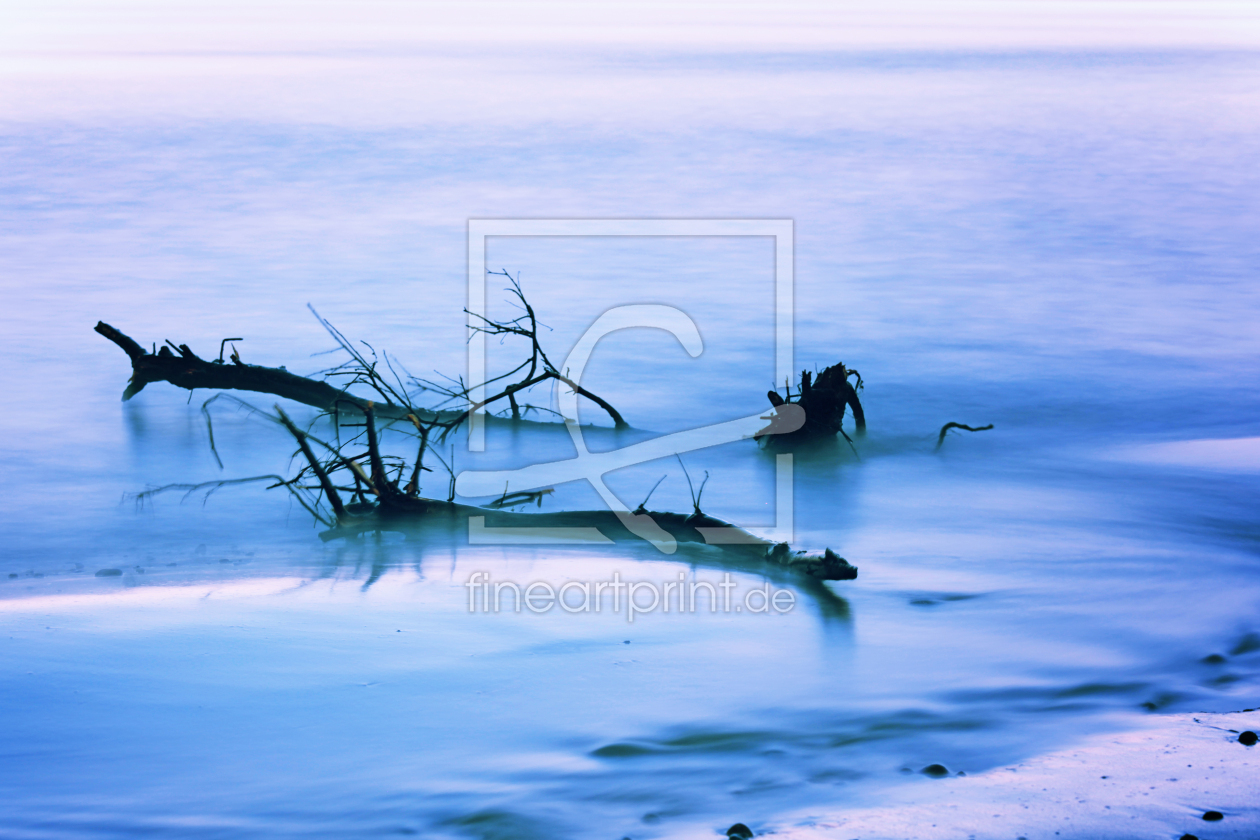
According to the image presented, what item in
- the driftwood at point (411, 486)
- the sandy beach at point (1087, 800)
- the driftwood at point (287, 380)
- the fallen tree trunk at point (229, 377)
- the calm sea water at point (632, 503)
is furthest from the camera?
the fallen tree trunk at point (229, 377)

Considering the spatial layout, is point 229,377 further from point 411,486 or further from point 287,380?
point 411,486

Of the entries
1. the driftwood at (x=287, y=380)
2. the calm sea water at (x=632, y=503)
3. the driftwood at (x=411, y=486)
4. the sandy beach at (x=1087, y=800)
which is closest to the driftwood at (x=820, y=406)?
the driftwood at (x=411, y=486)

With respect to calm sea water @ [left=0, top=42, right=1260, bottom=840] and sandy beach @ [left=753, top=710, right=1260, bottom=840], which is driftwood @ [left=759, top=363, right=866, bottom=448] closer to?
calm sea water @ [left=0, top=42, right=1260, bottom=840]

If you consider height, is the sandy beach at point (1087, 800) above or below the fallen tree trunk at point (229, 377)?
below

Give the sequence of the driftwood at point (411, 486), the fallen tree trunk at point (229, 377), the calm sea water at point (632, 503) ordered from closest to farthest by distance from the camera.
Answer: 1. the calm sea water at point (632, 503)
2. the driftwood at point (411, 486)
3. the fallen tree trunk at point (229, 377)

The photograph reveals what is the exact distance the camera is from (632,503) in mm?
5895

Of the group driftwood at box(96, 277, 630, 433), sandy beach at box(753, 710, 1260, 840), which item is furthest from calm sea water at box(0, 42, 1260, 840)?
driftwood at box(96, 277, 630, 433)

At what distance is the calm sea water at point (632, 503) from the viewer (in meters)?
3.62

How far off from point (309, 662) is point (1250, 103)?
24555 mm

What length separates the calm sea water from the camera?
3.62 metres

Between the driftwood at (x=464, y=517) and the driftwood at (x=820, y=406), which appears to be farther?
the driftwood at (x=820, y=406)

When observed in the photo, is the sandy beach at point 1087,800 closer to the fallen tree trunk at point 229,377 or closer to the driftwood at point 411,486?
the driftwood at point 411,486

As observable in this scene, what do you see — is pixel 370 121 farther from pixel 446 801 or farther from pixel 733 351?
pixel 446 801

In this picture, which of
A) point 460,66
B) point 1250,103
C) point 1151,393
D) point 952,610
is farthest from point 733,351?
point 460,66
